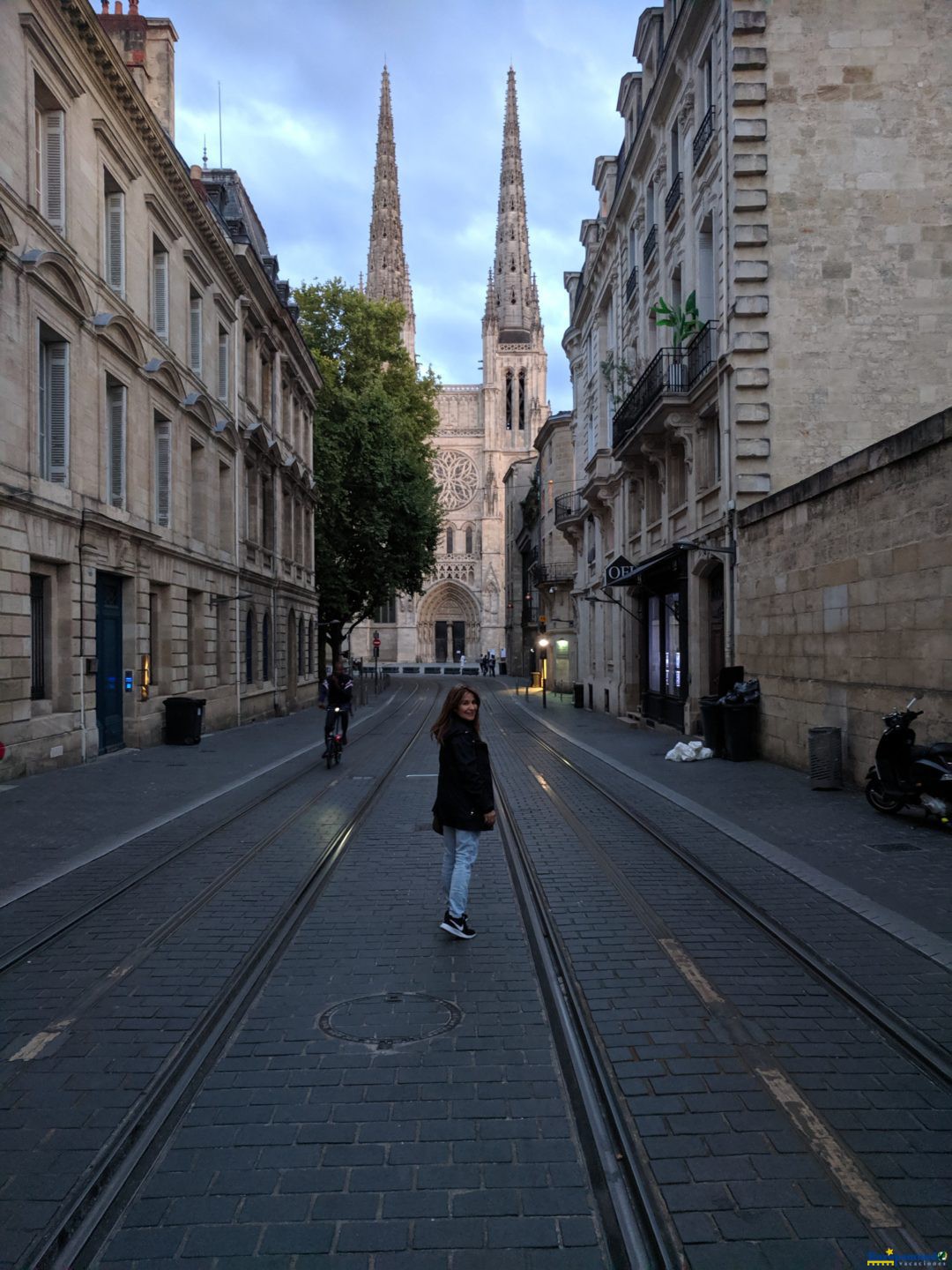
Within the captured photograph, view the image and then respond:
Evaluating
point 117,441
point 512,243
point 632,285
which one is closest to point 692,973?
point 117,441

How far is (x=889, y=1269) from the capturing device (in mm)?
2703

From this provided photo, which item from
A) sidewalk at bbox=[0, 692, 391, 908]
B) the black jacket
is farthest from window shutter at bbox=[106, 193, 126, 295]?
the black jacket

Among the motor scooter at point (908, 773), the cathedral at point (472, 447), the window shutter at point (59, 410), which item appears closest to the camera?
the motor scooter at point (908, 773)

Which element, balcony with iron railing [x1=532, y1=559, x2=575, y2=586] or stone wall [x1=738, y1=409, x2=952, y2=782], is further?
balcony with iron railing [x1=532, y1=559, x2=575, y2=586]

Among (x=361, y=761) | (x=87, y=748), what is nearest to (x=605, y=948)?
(x=361, y=761)

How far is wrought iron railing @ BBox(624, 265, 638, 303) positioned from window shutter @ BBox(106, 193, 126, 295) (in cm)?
1294

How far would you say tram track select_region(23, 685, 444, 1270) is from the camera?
9.18 feet

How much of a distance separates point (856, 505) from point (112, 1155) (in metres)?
10.9

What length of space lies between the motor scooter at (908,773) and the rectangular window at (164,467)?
15054 mm

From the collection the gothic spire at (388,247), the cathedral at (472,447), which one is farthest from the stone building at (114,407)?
the gothic spire at (388,247)

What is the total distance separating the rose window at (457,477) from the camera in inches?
3733

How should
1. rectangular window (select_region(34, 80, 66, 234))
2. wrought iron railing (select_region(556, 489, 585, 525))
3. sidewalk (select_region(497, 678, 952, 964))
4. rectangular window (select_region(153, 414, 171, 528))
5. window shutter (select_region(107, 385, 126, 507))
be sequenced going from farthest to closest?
wrought iron railing (select_region(556, 489, 585, 525))
rectangular window (select_region(153, 414, 171, 528))
window shutter (select_region(107, 385, 126, 507))
rectangular window (select_region(34, 80, 66, 234))
sidewalk (select_region(497, 678, 952, 964))

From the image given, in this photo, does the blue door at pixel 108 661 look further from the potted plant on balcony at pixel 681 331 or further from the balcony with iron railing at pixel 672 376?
the potted plant on balcony at pixel 681 331

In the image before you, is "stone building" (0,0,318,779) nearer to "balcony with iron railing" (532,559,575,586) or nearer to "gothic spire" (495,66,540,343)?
"balcony with iron railing" (532,559,575,586)
